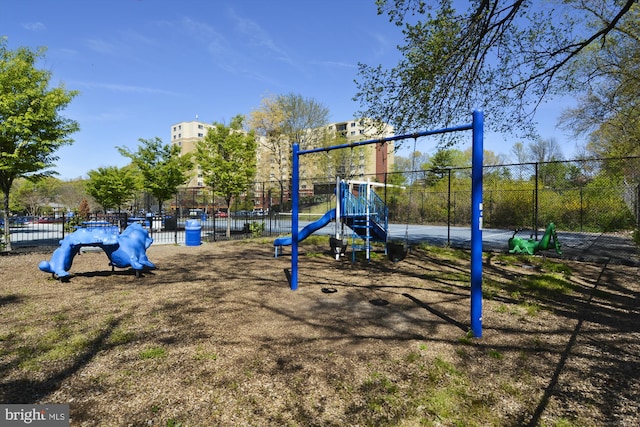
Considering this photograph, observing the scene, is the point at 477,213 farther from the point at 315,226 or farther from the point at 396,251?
the point at 315,226

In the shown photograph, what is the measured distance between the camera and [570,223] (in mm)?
19953

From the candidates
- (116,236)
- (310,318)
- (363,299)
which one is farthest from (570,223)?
(116,236)

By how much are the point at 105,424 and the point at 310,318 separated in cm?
300

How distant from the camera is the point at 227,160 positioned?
19016mm

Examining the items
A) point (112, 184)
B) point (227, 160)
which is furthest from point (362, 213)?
point (112, 184)

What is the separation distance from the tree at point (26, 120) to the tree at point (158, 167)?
9960mm

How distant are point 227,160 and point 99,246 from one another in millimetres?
12067

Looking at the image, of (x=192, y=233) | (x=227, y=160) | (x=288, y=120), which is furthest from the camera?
(x=288, y=120)

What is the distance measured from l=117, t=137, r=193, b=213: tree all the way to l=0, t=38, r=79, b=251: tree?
9.96 m

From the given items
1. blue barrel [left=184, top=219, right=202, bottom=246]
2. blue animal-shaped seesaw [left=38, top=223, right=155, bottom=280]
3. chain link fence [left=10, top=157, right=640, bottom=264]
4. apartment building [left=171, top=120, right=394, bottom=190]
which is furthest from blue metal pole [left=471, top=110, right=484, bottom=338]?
blue barrel [left=184, top=219, right=202, bottom=246]

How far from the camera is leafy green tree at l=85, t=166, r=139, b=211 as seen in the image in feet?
94.0

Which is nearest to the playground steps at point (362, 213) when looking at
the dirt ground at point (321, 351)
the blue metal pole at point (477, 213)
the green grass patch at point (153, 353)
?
the dirt ground at point (321, 351)

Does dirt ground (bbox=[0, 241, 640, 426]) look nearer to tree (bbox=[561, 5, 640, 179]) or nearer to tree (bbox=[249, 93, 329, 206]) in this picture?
tree (bbox=[561, 5, 640, 179])

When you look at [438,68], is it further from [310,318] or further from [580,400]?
[580,400]
